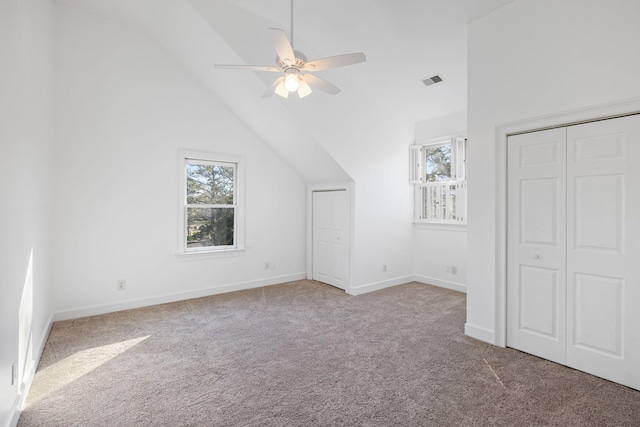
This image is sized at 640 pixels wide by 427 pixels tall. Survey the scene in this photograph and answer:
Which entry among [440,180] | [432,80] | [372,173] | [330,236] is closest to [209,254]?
[330,236]

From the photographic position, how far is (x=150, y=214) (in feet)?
14.1

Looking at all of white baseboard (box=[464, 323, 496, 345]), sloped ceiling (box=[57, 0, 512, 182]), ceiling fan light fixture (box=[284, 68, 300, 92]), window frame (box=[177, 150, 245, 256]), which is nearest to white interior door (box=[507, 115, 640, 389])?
white baseboard (box=[464, 323, 496, 345])

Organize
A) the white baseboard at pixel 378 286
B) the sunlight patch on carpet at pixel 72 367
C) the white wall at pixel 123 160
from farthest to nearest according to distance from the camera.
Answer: the white baseboard at pixel 378 286 → the white wall at pixel 123 160 → the sunlight patch on carpet at pixel 72 367

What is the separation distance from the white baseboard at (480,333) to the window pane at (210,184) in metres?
3.67

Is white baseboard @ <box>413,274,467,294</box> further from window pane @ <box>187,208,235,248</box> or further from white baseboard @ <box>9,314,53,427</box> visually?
white baseboard @ <box>9,314,53,427</box>

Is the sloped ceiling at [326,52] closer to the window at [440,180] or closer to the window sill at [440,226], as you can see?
the window at [440,180]

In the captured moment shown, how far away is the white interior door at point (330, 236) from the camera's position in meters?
5.12

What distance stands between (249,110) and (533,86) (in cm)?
342

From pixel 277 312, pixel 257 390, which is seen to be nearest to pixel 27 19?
pixel 257 390

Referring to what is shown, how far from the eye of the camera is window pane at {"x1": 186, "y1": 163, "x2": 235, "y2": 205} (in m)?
4.73

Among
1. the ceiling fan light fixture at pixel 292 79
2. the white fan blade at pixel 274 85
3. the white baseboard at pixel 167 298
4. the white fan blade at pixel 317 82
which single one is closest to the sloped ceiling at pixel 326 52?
the white fan blade at pixel 274 85

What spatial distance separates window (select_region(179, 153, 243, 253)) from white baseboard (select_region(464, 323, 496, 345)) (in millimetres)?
3371

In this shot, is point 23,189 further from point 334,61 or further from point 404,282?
point 404,282

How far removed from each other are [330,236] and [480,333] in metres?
2.70
